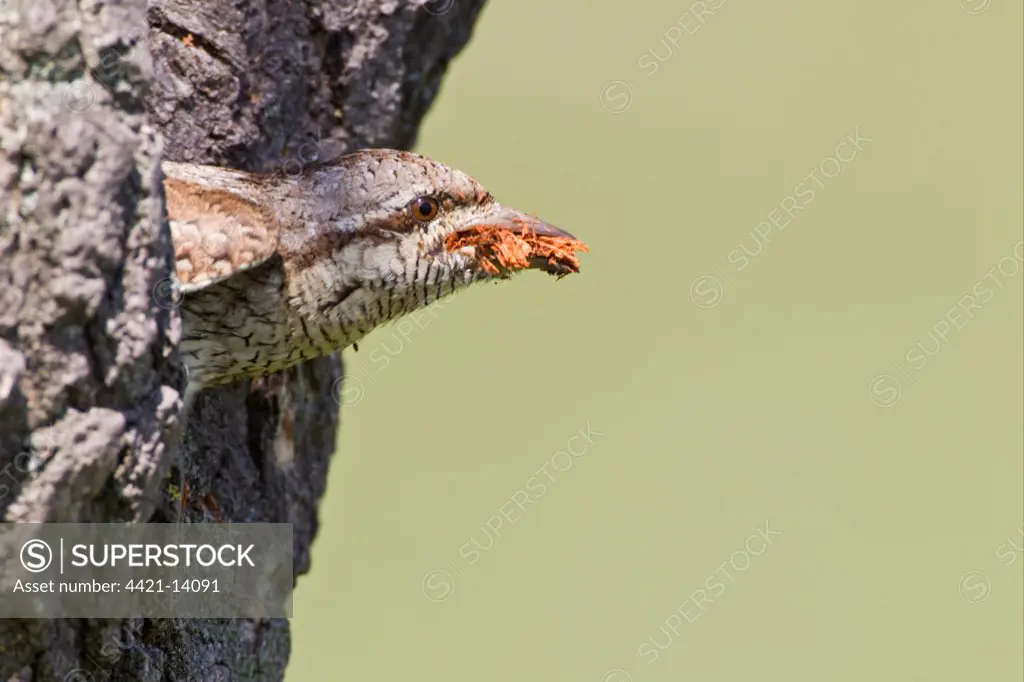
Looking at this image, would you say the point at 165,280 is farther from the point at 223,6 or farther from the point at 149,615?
the point at 223,6

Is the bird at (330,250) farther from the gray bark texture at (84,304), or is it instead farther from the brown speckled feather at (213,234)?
the gray bark texture at (84,304)

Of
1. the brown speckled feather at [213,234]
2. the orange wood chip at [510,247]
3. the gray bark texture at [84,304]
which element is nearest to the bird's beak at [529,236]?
the orange wood chip at [510,247]

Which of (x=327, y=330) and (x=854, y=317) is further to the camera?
(x=854, y=317)

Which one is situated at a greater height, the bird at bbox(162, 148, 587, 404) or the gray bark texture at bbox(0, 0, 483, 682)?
the bird at bbox(162, 148, 587, 404)

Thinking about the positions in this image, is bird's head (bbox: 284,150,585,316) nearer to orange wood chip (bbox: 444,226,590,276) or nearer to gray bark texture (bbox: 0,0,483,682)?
orange wood chip (bbox: 444,226,590,276)

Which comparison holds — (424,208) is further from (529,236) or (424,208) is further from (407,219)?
(529,236)

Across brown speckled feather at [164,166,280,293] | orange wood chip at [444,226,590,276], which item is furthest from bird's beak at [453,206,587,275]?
brown speckled feather at [164,166,280,293]

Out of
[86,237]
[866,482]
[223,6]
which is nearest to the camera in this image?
[86,237]

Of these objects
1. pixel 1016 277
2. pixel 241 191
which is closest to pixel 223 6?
pixel 241 191
